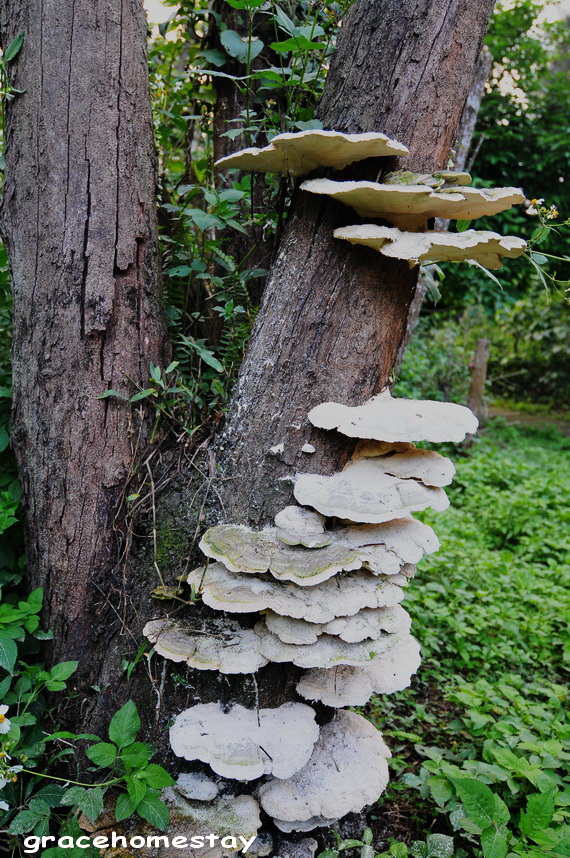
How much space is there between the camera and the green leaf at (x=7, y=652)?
171cm

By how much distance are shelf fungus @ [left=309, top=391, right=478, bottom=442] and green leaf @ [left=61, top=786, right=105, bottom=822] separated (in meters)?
1.27

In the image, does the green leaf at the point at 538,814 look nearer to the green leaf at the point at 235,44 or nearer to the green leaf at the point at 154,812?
the green leaf at the point at 154,812

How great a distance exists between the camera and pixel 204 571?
69.1 inches

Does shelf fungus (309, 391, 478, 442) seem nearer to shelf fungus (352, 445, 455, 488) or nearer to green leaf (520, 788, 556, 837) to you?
shelf fungus (352, 445, 455, 488)

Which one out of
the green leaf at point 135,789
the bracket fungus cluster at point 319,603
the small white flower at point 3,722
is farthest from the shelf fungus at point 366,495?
the small white flower at point 3,722

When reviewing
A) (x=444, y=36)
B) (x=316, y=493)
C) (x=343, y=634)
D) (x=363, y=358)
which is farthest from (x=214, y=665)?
(x=444, y=36)

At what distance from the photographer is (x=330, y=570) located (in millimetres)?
1625

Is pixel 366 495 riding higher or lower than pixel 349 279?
lower

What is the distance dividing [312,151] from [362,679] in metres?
1.72

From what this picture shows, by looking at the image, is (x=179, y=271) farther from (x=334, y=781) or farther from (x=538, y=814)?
(x=538, y=814)

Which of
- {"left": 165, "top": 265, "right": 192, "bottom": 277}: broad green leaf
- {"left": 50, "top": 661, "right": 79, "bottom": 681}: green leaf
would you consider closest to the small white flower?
{"left": 50, "top": 661, "right": 79, "bottom": 681}: green leaf

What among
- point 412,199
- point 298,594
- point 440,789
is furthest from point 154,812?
point 412,199

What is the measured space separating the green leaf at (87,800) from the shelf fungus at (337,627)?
0.69 m

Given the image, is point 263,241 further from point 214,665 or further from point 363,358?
point 214,665
